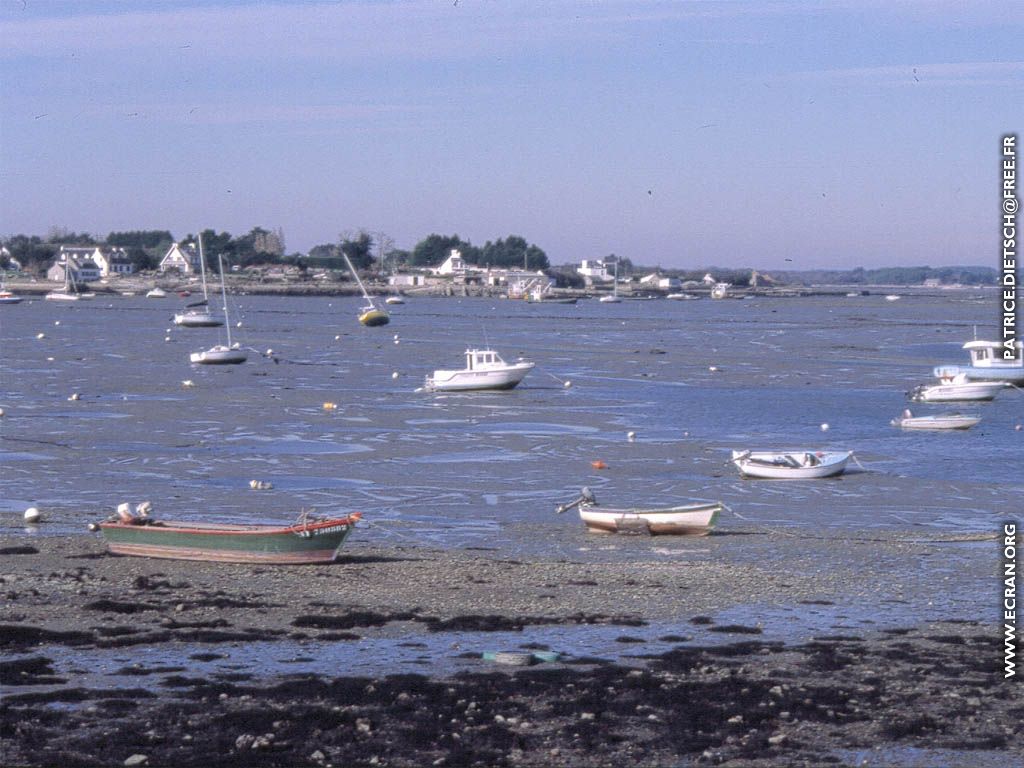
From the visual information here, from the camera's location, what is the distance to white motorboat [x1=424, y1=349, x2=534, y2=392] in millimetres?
52344

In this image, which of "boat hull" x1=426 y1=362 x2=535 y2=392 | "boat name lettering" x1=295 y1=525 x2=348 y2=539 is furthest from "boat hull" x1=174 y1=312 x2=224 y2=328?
"boat name lettering" x1=295 y1=525 x2=348 y2=539

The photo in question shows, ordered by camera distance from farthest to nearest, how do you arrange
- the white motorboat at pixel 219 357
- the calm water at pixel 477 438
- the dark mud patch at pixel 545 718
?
the white motorboat at pixel 219 357
the calm water at pixel 477 438
the dark mud patch at pixel 545 718

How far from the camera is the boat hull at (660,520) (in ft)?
76.4

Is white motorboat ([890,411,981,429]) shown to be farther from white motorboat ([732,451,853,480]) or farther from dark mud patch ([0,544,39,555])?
dark mud patch ([0,544,39,555])

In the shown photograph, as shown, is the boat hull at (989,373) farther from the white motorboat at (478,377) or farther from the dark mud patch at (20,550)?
the dark mud patch at (20,550)

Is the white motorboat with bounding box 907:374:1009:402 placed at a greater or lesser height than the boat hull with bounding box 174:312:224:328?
lesser

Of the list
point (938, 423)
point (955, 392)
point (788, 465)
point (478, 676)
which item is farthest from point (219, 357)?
point (478, 676)

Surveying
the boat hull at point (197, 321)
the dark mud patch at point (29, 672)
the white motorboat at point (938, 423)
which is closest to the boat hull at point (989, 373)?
the white motorboat at point (938, 423)

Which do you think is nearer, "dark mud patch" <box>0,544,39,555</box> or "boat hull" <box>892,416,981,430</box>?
"dark mud patch" <box>0,544,39,555</box>

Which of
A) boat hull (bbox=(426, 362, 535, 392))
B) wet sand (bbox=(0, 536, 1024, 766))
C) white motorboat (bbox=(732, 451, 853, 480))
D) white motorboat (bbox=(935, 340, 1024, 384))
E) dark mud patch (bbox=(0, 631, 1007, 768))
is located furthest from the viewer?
white motorboat (bbox=(935, 340, 1024, 384))

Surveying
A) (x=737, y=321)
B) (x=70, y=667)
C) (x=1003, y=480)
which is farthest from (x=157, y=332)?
(x=70, y=667)

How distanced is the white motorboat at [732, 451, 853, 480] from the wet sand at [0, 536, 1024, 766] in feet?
31.6

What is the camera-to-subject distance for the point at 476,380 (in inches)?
2068

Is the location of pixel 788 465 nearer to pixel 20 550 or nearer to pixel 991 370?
pixel 20 550
